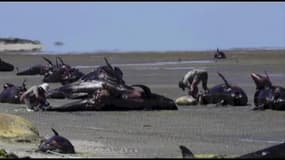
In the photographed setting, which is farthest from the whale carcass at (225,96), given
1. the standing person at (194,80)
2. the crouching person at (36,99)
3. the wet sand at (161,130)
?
the crouching person at (36,99)

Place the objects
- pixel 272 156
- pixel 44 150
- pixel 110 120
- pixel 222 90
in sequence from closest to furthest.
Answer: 1. pixel 272 156
2. pixel 44 150
3. pixel 110 120
4. pixel 222 90

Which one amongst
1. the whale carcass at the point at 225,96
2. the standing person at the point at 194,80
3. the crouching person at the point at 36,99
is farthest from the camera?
the standing person at the point at 194,80

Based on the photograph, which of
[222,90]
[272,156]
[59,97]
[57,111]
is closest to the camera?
Answer: [272,156]

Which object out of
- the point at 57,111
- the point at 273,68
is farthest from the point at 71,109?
the point at 273,68

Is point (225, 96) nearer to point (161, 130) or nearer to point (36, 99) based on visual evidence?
point (36, 99)

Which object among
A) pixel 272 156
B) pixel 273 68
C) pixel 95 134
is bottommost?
pixel 273 68

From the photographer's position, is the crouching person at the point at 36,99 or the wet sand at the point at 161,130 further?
the crouching person at the point at 36,99

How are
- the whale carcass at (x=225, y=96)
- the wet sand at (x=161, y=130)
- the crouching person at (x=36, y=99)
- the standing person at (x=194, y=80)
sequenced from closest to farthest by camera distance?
the wet sand at (x=161, y=130) < the crouching person at (x=36, y=99) < the whale carcass at (x=225, y=96) < the standing person at (x=194, y=80)

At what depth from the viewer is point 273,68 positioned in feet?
130

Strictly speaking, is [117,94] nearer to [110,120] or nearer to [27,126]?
[110,120]

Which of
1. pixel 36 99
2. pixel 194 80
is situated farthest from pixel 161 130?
pixel 194 80

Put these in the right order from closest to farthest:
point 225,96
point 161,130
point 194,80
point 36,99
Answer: point 161,130, point 36,99, point 225,96, point 194,80

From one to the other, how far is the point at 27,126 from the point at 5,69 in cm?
2428

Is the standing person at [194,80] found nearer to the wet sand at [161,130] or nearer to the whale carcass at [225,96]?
the whale carcass at [225,96]
